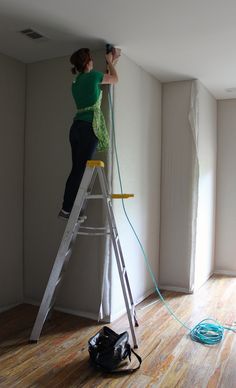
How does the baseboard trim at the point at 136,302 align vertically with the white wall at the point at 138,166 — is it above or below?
below

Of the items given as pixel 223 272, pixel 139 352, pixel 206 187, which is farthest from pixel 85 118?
pixel 223 272

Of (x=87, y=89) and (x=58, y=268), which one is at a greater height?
(x=87, y=89)

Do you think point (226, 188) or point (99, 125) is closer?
point (99, 125)

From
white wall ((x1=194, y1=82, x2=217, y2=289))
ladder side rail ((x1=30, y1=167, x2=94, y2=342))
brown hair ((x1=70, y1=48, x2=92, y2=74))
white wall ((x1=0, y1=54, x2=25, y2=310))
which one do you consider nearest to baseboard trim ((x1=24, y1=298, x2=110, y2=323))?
white wall ((x1=0, y1=54, x2=25, y2=310))

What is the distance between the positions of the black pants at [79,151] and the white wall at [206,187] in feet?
5.94

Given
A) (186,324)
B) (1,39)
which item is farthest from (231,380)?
(1,39)

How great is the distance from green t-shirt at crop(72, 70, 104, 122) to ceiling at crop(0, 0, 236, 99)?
0.37m

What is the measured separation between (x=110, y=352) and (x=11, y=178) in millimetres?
1908

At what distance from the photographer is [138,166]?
377 centimetres

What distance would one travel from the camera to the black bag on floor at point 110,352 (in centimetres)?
247

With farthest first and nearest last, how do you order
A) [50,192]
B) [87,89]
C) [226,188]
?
1. [226,188]
2. [50,192]
3. [87,89]

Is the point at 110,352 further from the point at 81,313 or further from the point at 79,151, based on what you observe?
the point at 79,151

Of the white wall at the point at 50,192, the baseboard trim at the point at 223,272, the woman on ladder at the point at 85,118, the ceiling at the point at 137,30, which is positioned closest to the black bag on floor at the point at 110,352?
the white wall at the point at 50,192

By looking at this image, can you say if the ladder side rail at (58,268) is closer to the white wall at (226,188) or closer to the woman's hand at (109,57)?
the woman's hand at (109,57)
